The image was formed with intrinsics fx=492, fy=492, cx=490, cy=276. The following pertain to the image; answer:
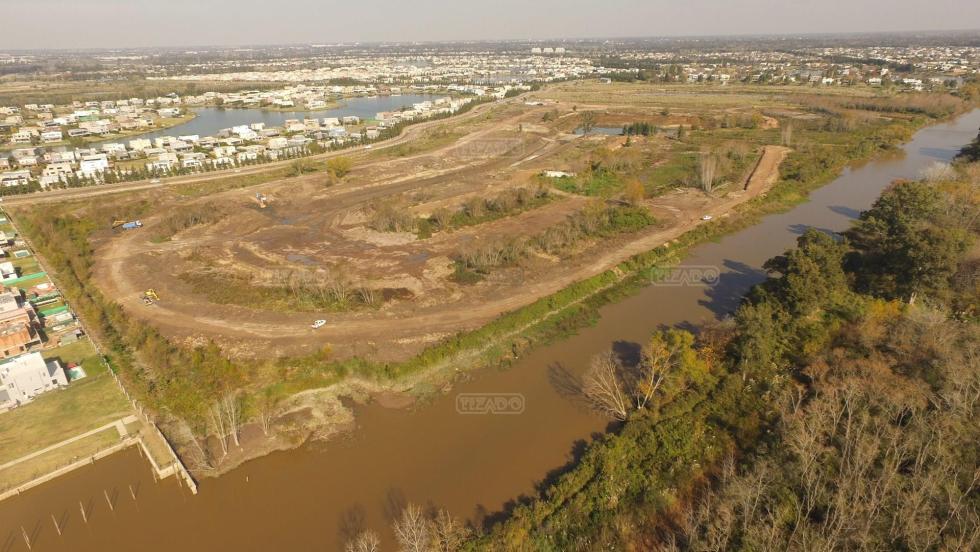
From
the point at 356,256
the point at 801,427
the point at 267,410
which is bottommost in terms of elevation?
the point at 267,410

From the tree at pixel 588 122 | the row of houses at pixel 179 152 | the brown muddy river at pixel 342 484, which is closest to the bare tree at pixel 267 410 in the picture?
the brown muddy river at pixel 342 484

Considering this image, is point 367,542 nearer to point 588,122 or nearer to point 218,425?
point 218,425

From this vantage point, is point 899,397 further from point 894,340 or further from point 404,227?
point 404,227

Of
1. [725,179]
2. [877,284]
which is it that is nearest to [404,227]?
[877,284]

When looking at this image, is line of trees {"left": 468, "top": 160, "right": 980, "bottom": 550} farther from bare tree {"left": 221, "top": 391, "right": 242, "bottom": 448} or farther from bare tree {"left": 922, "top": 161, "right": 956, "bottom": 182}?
bare tree {"left": 922, "top": 161, "right": 956, "bottom": 182}

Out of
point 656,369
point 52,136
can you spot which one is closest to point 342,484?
point 656,369
